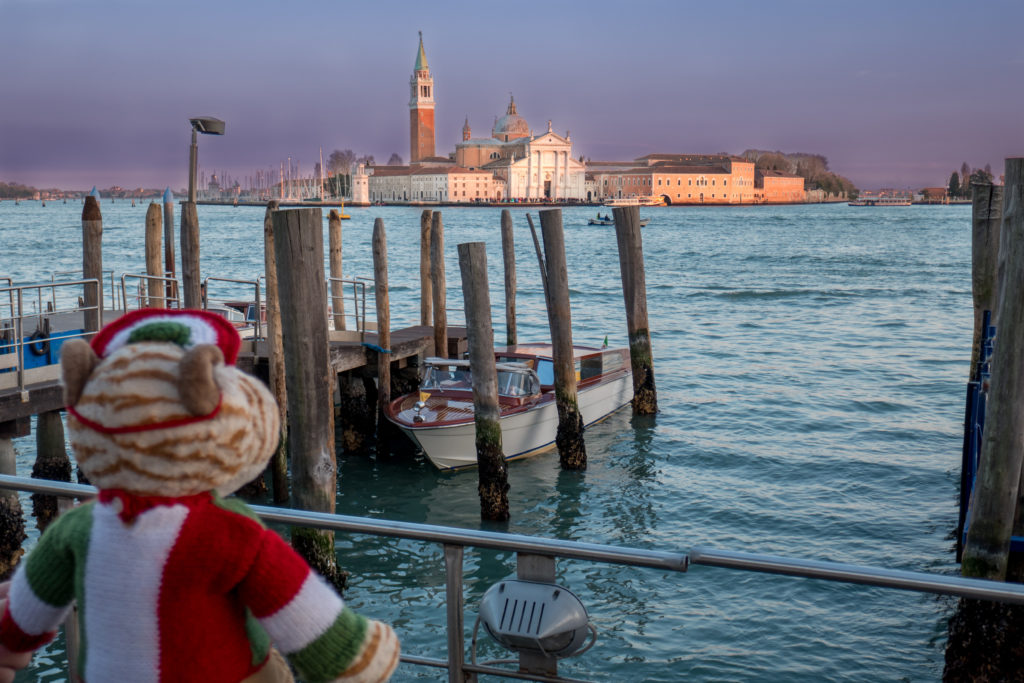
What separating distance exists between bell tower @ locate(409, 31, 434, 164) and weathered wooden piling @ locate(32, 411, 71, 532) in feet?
470

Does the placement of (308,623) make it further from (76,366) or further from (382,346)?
(382,346)

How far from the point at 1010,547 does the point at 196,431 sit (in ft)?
16.6

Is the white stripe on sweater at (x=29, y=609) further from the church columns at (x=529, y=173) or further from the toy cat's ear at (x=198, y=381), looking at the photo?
the church columns at (x=529, y=173)

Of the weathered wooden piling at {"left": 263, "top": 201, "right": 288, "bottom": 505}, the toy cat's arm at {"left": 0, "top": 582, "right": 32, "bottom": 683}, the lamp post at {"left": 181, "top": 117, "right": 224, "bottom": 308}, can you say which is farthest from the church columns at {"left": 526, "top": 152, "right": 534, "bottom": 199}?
the toy cat's arm at {"left": 0, "top": 582, "right": 32, "bottom": 683}

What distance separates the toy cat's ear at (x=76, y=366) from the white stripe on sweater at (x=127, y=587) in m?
0.19

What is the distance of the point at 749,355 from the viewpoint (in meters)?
21.0

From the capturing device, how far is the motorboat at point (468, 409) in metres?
10.4

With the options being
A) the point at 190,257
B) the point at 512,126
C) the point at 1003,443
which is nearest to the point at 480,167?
the point at 512,126

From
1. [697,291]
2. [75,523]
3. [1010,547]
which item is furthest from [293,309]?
[697,291]

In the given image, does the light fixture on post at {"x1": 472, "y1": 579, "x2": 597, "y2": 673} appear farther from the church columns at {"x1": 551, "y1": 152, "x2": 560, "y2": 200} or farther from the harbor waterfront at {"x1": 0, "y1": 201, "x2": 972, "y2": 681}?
the church columns at {"x1": 551, "y1": 152, "x2": 560, "y2": 200}

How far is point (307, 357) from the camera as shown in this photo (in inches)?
270

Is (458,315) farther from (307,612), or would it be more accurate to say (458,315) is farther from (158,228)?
(307,612)

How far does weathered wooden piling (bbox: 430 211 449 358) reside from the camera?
12086mm

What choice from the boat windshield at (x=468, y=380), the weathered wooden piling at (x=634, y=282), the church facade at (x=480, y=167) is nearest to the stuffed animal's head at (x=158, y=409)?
the boat windshield at (x=468, y=380)
